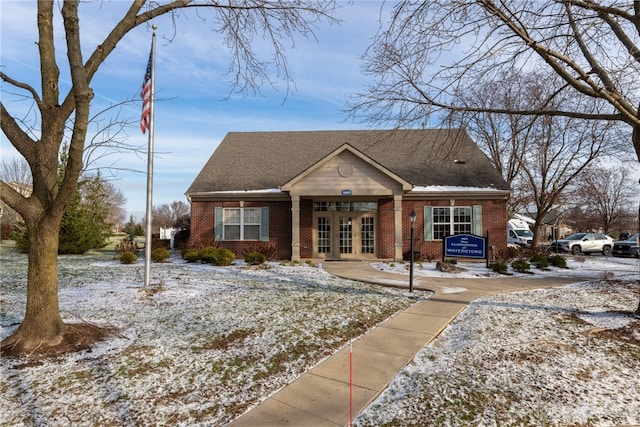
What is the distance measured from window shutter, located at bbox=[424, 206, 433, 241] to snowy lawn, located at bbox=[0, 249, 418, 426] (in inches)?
345

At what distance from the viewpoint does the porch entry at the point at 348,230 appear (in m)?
19.0

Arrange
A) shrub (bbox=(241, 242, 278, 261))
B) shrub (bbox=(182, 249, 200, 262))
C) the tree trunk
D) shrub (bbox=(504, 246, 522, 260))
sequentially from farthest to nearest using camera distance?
shrub (bbox=(241, 242, 278, 261)) < shrub (bbox=(504, 246, 522, 260)) < shrub (bbox=(182, 249, 200, 262)) < the tree trunk

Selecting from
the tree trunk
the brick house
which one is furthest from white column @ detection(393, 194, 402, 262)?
the tree trunk

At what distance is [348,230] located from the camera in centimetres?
1912

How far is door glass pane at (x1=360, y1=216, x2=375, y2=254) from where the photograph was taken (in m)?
19.1

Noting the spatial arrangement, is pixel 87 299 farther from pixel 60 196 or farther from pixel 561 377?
pixel 561 377

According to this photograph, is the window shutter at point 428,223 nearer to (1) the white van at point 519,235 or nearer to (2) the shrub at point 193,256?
(2) the shrub at point 193,256

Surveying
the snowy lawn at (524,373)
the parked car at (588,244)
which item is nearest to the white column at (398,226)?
the snowy lawn at (524,373)

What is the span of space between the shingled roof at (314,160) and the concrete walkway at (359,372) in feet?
35.7

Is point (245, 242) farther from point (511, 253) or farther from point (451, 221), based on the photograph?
point (511, 253)

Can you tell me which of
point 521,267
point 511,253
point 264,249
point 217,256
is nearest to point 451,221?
point 511,253

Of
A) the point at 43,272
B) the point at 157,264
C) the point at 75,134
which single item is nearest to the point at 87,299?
the point at 43,272

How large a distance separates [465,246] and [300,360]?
A: 37.9 ft

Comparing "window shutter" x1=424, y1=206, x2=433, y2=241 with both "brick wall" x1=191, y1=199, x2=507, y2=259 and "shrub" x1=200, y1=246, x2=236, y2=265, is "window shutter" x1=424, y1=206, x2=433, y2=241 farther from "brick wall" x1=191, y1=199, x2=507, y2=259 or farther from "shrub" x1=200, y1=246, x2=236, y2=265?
"shrub" x1=200, y1=246, x2=236, y2=265
